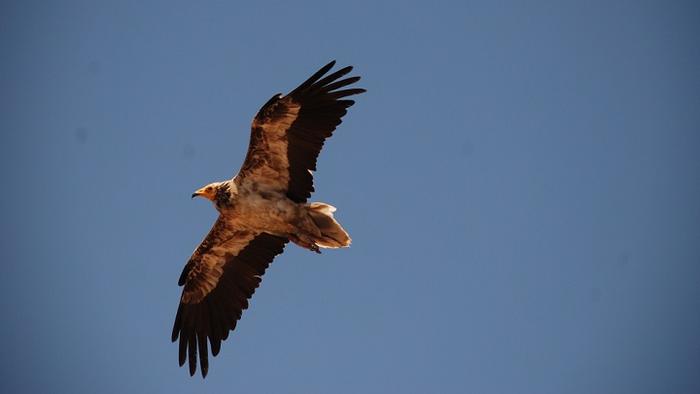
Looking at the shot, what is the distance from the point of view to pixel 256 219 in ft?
41.1

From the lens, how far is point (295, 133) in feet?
39.7

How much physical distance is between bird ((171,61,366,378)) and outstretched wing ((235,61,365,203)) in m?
0.02

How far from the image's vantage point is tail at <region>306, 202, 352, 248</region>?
12086 millimetres

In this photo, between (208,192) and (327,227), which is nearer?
(327,227)

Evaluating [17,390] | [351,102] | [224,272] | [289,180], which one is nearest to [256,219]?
[289,180]

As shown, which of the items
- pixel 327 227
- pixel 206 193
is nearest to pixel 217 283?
pixel 206 193

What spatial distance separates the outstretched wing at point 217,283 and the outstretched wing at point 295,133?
1370 mm

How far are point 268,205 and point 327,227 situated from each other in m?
1.14

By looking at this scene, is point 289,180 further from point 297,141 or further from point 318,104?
point 318,104

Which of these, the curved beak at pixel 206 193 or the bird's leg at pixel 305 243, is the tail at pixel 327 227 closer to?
the bird's leg at pixel 305 243

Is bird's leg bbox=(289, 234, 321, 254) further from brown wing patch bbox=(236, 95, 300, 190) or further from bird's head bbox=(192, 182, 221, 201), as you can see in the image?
bird's head bbox=(192, 182, 221, 201)

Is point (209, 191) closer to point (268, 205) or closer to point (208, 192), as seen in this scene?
point (208, 192)

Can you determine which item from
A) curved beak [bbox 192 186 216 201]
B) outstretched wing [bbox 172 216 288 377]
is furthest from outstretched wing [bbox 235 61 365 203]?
outstretched wing [bbox 172 216 288 377]

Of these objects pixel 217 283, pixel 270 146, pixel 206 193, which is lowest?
pixel 217 283
